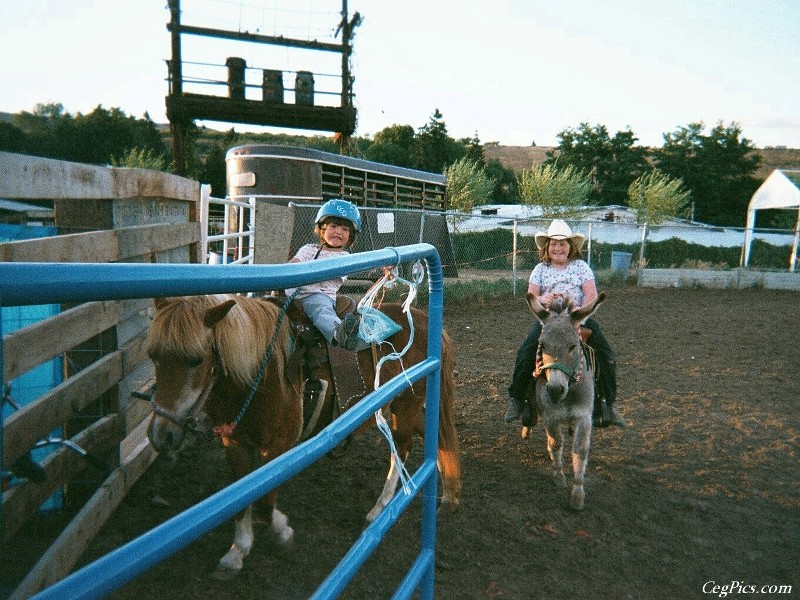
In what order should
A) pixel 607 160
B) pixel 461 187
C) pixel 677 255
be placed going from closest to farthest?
pixel 677 255 → pixel 461 187 → pixel 607 160

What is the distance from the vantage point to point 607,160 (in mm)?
64188

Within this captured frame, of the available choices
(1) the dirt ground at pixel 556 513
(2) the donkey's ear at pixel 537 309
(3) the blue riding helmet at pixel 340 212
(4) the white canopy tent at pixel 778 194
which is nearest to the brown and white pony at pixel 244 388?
(1) the dirt ground at pixel 556 513

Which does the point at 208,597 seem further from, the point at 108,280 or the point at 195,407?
the point at 108,280

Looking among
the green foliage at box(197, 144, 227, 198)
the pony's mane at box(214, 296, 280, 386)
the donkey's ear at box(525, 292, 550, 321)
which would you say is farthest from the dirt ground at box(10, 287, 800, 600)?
the green foliage at box(197, 144, 227, 198)

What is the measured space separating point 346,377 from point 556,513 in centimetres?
185

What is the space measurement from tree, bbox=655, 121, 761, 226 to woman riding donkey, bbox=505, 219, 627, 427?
6089 cm

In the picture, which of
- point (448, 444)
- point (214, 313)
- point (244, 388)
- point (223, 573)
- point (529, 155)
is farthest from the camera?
point (529, 155)

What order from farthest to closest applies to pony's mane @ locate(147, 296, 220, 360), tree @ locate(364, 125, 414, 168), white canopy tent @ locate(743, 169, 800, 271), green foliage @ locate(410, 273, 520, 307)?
tree @ locate(364, 125, 414, 168), white canopy tent @ locate(743, 169, 800, 271), green foliage @ locate(410, 273, 520, 307), pony's mane @ locate(147, 296, 220, 360)

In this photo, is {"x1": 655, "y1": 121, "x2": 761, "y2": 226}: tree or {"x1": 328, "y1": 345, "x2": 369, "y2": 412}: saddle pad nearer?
{"x1": 328, "y1": 345, "x2": 369, "y2": 412}: saddle pad

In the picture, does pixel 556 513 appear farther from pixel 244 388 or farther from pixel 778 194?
pixel 778 194

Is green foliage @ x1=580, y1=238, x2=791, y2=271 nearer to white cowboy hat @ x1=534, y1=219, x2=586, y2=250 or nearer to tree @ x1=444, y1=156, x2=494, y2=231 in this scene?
tree @ x1=444, y1=156, x2=494, y2=231

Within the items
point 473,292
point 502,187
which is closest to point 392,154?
point 502,187

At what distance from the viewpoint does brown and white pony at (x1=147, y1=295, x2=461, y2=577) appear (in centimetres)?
233

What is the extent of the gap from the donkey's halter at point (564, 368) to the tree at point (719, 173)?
2425 inches
